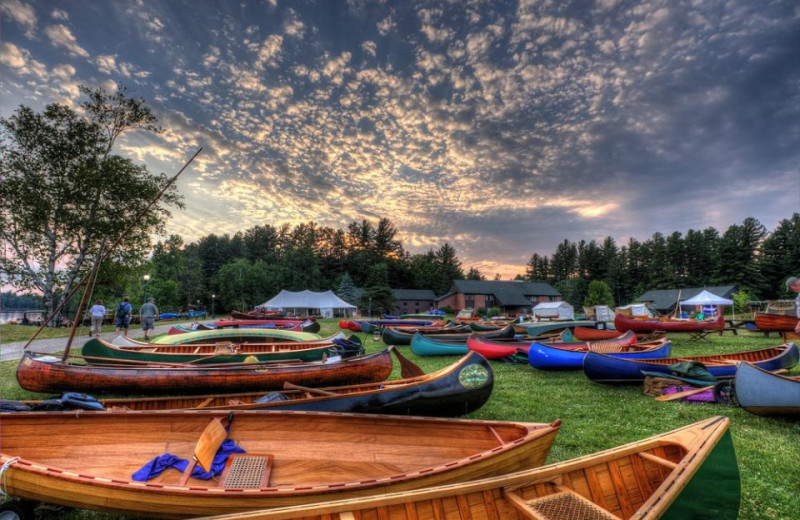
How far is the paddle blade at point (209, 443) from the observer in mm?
3279

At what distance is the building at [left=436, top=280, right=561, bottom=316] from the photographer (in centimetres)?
6438

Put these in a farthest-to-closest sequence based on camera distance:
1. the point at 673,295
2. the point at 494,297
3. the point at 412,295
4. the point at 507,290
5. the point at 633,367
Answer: the point at 412,295 → the point at 507,290 → the point at 494,297 → the point at 673,295 → the point at 633,367

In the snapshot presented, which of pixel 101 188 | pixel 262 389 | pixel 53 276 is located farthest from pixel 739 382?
pixel 53 276

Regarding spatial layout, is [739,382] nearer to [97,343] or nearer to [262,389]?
[262,389]

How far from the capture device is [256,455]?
3.71 meters

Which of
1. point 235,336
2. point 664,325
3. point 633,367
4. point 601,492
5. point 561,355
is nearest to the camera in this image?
point 601,492

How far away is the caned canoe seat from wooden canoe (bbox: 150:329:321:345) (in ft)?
37.6

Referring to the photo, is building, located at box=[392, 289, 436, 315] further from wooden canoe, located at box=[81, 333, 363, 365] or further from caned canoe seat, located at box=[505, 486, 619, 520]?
caned canoe seat, located at box=[505, 486, 619, 520]

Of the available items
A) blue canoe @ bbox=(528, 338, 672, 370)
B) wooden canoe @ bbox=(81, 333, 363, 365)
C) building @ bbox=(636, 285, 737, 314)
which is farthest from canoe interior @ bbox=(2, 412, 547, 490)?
building @ bbox=(636, 285, 737, 314)

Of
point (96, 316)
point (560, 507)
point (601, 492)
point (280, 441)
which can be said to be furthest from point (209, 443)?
point (96, 316)

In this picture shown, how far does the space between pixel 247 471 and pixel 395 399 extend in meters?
2.00

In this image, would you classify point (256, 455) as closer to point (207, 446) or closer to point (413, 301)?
point (207, 446)

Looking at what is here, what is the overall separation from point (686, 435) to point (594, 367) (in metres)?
6.07

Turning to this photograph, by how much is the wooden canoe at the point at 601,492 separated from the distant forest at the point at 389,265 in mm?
44790
